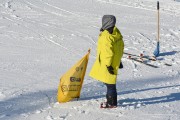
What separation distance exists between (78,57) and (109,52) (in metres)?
4.50

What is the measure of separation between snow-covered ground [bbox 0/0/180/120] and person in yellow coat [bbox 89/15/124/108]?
1.83 feet

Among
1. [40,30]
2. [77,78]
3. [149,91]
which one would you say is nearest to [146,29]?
[40,30]

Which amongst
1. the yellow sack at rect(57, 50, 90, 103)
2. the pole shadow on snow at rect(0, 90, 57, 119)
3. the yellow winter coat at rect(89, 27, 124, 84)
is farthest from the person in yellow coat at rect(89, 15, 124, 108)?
the pole shadow on snow at rect(0, 90, 57, 119)

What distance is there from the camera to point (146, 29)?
14859 mm

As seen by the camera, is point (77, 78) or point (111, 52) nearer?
point (111, 52)

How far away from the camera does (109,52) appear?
660cm

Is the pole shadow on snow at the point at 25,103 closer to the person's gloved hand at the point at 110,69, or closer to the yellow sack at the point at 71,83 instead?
the yellow sack at the point at 71,83

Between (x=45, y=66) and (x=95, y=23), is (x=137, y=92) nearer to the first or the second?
(x=45, y=66)

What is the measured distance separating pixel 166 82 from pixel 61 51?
3639mm

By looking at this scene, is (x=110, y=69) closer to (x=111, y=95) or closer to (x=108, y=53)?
(x=108, y=53)

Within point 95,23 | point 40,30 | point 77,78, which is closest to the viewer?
point 77,78

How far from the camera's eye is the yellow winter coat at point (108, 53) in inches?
260

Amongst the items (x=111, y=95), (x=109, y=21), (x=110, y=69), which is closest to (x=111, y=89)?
(x=111, y=95)

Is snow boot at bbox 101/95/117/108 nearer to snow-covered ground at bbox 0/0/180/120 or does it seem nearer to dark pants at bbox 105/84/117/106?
dark pants at bbox 105/84/117/106
